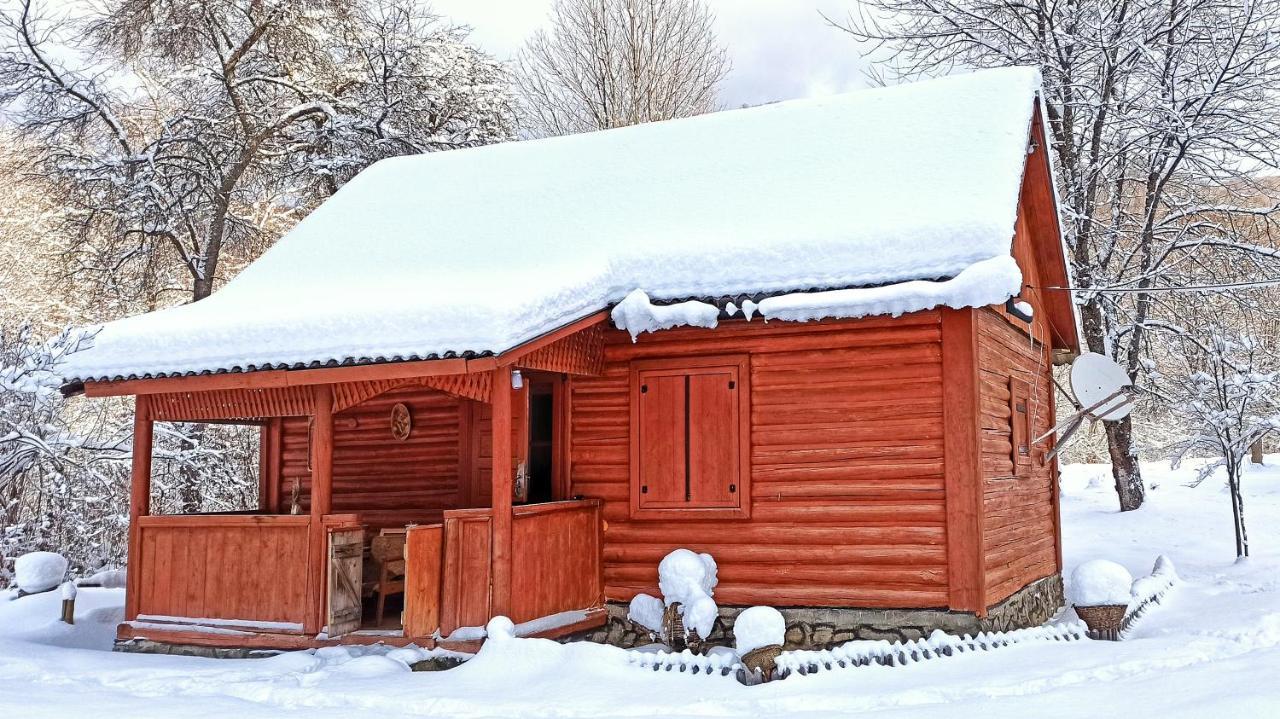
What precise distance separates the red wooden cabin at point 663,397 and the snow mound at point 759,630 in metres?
1.71

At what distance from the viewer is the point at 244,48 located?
77.5 ft

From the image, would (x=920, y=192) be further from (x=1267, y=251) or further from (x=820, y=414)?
(x=1267, y=251)

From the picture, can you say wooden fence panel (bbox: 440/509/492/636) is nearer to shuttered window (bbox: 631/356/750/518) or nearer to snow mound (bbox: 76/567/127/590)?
shuttered window (bbox: 631/356/750/518)

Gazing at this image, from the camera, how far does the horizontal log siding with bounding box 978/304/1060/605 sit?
403 inches

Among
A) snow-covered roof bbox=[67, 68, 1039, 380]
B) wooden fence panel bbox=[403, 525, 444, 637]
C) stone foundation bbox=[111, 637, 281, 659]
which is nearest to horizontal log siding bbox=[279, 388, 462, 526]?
snow-covered roof bbox=[67, 68, 1039, 380]

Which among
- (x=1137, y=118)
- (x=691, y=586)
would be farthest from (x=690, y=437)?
(x=1137, y=118)

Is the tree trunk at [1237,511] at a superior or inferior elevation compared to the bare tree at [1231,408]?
inferior

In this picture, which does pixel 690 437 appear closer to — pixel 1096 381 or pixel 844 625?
pixel 844 625

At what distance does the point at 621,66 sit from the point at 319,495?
2540 cm


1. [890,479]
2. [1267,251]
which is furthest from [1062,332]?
[890,479]

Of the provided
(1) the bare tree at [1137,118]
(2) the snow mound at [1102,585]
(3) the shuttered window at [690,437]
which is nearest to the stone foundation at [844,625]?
(2) the snow mound at [1102,585]

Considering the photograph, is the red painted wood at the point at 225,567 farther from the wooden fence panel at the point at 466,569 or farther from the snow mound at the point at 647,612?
the snow mound at the point at 647,612

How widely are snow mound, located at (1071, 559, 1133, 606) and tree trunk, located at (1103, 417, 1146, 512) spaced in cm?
969

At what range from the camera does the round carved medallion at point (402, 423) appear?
1263 cm
